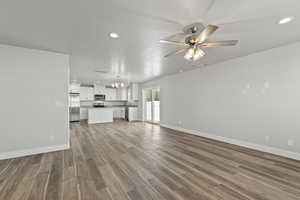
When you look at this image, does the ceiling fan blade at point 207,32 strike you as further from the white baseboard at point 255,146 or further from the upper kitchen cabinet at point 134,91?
the upper kitchen cabinet at point 134,91

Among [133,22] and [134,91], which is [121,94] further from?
[133,22]

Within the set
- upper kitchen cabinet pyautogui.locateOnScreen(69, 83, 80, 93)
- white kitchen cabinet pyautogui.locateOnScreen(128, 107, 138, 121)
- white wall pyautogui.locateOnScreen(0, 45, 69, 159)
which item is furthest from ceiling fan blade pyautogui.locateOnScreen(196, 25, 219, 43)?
upper kitchen cabinet pyautogui.locateOnScreen(69, 83, 80, 93)

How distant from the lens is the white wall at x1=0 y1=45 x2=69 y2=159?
9.89 feet

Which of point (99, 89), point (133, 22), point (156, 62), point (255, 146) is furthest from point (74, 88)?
point (255, 146)

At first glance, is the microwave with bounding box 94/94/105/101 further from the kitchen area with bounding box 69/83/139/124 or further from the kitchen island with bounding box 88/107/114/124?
the kitchen island with bounding box 88/107/114/124

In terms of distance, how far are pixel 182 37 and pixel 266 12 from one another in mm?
1274

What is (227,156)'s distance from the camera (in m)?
3.08

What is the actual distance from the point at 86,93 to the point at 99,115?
7.49ft

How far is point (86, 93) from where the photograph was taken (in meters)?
9.27

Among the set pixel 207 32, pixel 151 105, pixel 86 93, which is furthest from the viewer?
pixel 86 93

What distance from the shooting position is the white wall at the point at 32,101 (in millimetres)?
3016

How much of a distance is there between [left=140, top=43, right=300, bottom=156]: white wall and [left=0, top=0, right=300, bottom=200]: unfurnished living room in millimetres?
25

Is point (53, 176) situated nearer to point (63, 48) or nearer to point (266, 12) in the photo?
point (63, 48)

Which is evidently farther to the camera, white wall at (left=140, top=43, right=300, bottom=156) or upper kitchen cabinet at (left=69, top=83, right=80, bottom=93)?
upper kitchen cabinet at (left=69, top=83, right=80, bottom=93)
